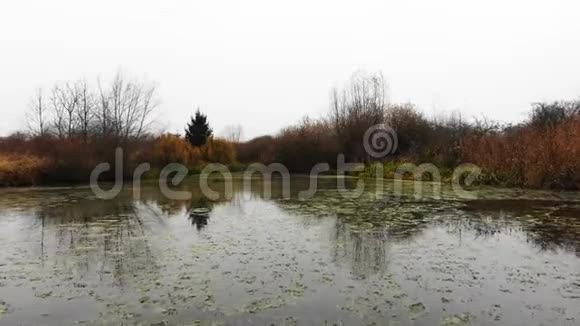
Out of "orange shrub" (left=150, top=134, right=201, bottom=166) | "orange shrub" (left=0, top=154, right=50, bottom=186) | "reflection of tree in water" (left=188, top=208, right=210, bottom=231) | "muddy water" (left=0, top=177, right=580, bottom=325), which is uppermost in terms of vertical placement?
"orange shrub" (left=150, top=134, right=201, bottom=166)

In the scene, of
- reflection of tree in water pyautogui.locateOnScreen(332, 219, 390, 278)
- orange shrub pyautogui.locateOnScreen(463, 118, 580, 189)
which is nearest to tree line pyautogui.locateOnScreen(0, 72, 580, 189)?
orange shrub pyautogui.locateOnScreen(463, 118, 580, 189)

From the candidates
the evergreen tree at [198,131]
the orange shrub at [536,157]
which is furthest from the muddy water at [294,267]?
the evergreen tree at [198,131]

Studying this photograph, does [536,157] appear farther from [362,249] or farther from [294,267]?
[294,267]

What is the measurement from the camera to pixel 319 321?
9.67ft

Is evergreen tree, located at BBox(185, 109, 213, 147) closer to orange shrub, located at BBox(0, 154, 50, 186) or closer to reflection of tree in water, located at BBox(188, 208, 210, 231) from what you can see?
orange shrub, located at BBox(0, 154, 50, 186)

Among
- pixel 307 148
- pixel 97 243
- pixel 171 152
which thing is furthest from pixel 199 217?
pixel 307 148

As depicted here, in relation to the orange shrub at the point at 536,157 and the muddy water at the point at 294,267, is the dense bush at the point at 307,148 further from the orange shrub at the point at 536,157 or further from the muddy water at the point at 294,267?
the muddy water at the point at 294,267

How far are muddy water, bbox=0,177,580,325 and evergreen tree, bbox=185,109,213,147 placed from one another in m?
20.7

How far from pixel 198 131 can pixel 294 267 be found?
25.9m

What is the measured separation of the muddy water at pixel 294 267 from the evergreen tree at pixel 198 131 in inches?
816

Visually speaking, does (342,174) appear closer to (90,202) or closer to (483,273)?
(90,202)

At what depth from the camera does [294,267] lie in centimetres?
435

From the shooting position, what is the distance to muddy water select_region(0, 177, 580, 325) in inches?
123

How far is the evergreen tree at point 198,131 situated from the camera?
28.9 metres
